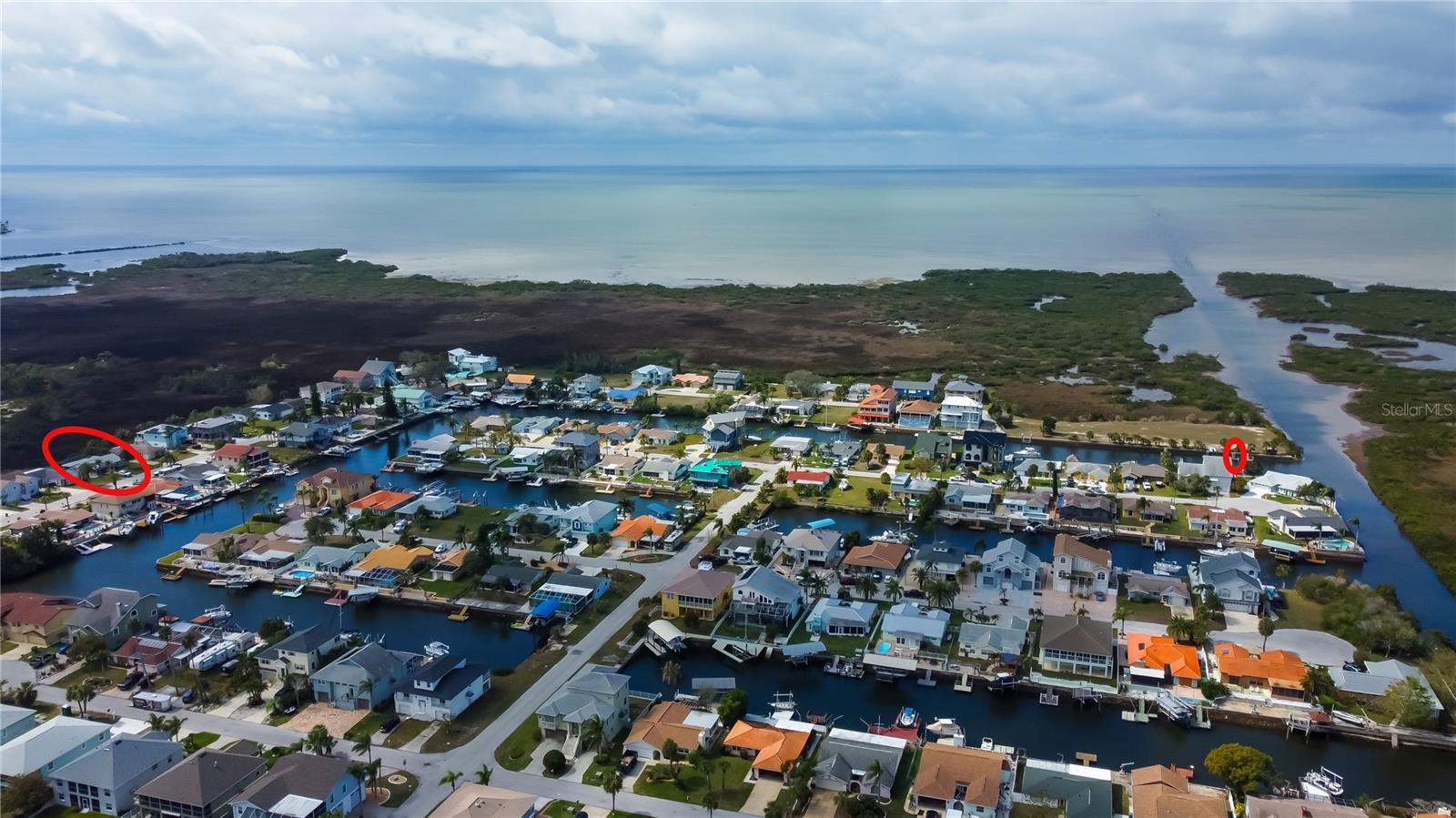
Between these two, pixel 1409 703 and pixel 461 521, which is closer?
pixel 1409 703

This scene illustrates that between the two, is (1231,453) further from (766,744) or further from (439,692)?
(439,692)

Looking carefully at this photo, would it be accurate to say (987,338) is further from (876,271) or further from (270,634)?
(270,634)

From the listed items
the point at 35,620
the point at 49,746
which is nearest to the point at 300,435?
the point at 35,620

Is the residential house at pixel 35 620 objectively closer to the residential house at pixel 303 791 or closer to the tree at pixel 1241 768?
the residential house at pixel 303 791

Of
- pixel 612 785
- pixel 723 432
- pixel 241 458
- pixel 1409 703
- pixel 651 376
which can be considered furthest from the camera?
pixel 651 376

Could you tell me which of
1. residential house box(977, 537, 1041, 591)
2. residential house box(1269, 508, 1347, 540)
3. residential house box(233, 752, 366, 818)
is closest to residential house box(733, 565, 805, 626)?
residential house box(977, 537, 1041, 591)

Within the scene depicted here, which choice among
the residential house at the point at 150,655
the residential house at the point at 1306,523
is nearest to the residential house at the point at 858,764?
the residential house at the point at 150,655

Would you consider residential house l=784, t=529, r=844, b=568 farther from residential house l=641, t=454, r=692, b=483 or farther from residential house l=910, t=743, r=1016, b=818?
residential house l=910, t=743, r=1016, b=818
